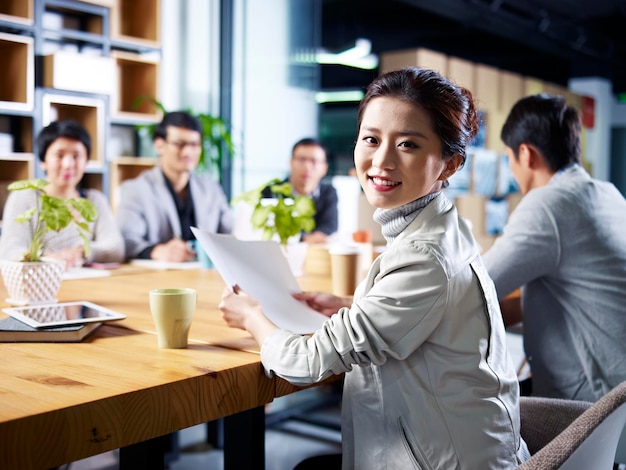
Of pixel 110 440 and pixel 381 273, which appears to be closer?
pixel 110 440

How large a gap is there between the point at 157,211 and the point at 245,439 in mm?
2533

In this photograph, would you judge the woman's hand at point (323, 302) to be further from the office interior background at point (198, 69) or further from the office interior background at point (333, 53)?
the office interior background at point (198, 69)

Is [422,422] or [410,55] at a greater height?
[410,55]

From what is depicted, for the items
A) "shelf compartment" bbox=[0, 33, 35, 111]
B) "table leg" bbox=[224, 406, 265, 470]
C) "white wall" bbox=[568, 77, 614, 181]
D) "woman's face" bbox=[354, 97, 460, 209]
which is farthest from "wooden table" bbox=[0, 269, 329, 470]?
"white wall" bbox=[568, 77, 614, 181]

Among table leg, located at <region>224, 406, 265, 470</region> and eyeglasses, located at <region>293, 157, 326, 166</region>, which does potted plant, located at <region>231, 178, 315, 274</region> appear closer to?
table leg, located at <region>224, 406, 265, 470</region>

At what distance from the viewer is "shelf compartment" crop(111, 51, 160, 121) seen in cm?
553

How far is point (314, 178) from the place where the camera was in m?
4.74

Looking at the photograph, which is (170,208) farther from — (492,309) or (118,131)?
(492,309)

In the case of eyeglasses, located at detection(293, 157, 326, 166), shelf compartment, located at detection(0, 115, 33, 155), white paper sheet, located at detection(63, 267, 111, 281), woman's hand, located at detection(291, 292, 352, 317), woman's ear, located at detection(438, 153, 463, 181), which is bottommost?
white paper sheet, located at detection(63, 267, 111, 281)

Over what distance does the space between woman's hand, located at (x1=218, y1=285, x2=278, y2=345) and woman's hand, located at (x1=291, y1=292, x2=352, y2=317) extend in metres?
0.20

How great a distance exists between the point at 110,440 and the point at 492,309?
65cm

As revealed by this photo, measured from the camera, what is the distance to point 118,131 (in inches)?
221

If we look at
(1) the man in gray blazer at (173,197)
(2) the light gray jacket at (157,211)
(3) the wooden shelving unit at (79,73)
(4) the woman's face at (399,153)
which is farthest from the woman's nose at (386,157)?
(3) the wooden shelving unit at (79,73)

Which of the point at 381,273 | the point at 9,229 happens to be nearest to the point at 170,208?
the point at 9,229
